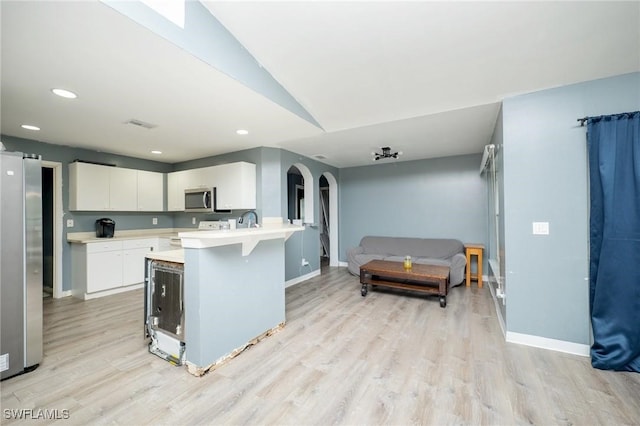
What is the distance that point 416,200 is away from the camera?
538 cm

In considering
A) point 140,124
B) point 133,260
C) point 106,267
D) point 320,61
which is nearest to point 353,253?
point 320,61

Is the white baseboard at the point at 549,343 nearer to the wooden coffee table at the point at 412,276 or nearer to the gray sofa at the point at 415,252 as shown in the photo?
the wooden coffee table at the point at 412,276

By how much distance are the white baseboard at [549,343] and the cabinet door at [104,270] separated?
17.5ft

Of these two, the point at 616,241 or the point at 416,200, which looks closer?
the point at 616,241

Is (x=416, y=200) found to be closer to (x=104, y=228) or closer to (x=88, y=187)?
(x=104, y=228)

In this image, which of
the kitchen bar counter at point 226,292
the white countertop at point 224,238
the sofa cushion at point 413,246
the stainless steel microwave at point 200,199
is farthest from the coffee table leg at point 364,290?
the stainless steel microwave at point 200,199

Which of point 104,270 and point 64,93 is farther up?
point 64,93

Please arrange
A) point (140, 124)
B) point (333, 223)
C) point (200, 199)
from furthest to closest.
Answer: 1. point (333, 223)
2. point (200, 199)
3. point (140, 124)

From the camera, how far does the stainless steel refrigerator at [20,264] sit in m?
1.93

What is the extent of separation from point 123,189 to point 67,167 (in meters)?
0.77

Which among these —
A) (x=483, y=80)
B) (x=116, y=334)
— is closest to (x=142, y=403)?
(x=116, y=334)

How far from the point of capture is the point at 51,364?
215cm

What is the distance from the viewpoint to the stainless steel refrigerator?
76.2 inches

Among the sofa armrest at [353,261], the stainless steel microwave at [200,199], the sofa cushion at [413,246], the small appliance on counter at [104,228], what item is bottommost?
the sofa armrest at [353,261]
